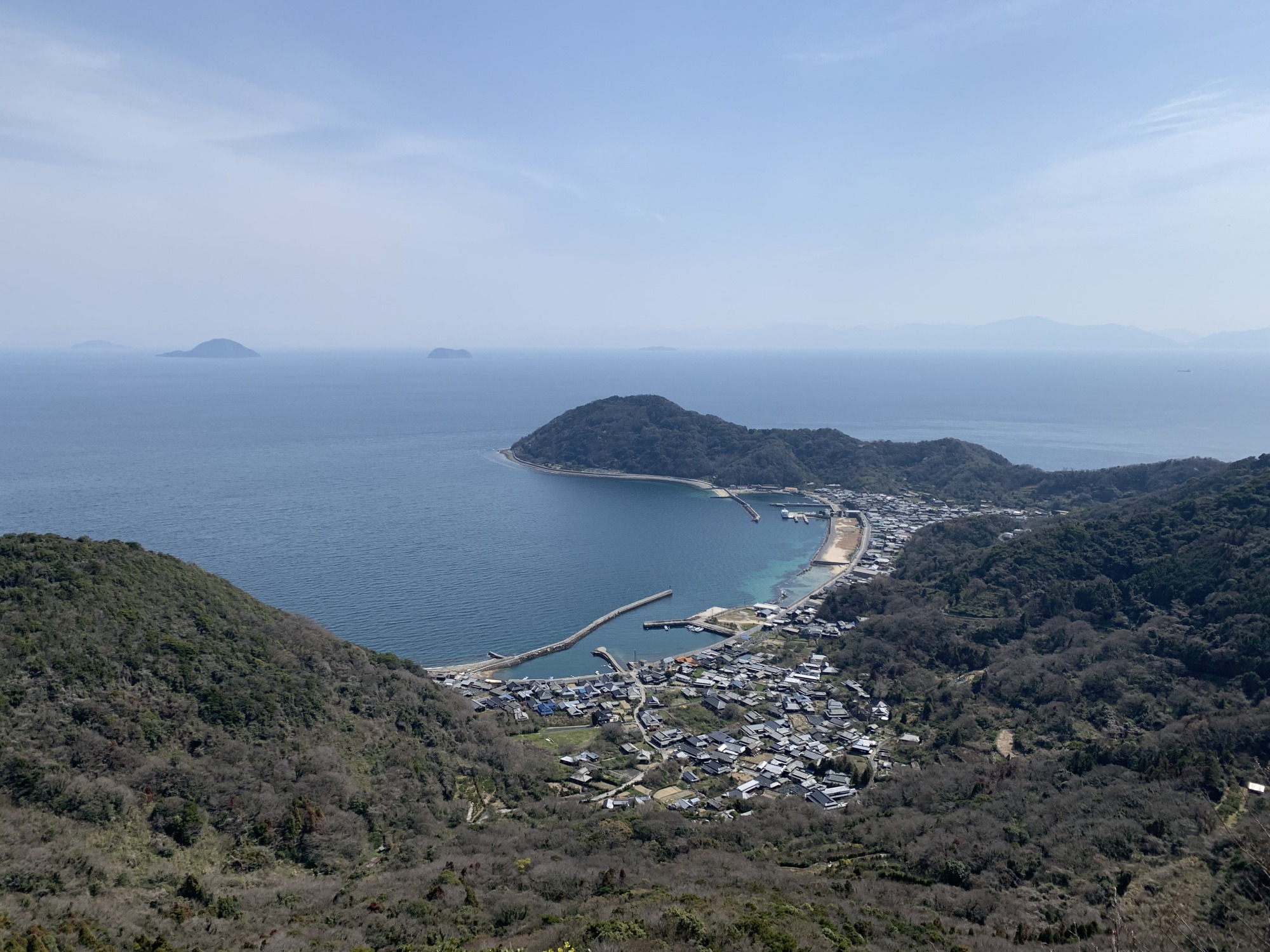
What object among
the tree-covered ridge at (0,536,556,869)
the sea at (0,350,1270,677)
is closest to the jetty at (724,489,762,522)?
the sea at (0,350,1270,677)

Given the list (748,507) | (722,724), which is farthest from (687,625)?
(748,507)

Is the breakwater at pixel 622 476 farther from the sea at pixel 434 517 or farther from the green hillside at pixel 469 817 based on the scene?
the green hillside at pixel 469 817

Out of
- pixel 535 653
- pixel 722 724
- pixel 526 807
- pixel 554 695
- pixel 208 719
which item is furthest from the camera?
pixel 535 653

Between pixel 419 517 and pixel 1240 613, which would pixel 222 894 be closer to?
pixel 1240 613

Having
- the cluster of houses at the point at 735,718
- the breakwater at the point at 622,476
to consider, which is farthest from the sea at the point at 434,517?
the cluster of houses at the point at 735,718

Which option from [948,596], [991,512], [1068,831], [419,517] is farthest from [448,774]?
[991,512]

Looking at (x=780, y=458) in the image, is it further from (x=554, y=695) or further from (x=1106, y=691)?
(x=554, y=695)
